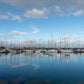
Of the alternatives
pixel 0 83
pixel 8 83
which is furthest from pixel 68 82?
pixel 0 83

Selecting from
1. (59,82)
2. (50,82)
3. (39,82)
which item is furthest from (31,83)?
(59,82)

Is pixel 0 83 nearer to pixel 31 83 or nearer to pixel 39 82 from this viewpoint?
pixel 31 83

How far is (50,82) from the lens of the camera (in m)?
16.5

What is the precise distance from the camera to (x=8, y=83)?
635 inches

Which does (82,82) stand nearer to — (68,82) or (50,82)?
(68,82)

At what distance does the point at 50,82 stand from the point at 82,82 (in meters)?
5.19

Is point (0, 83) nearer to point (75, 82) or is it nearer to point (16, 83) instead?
point (16, 83)

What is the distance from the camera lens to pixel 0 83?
52.4 ft

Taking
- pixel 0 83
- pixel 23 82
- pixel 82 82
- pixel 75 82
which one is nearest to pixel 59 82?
pixel 75 82

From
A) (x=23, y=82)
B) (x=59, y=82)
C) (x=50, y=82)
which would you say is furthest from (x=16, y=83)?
Result: (x=59, y=82)

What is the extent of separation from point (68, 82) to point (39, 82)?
4.64 metres

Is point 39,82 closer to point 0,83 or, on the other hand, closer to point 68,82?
point 68,82

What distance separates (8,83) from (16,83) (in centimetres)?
128

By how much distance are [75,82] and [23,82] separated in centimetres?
832
